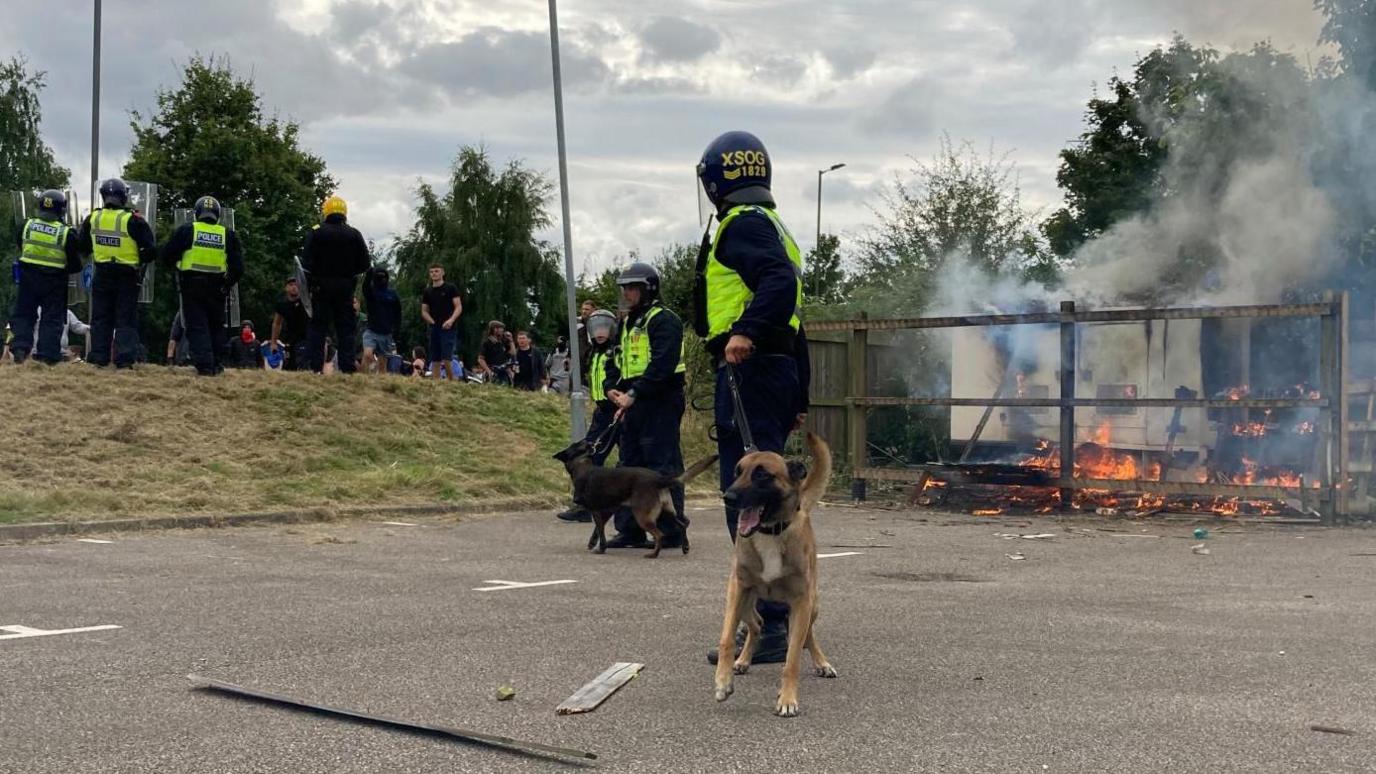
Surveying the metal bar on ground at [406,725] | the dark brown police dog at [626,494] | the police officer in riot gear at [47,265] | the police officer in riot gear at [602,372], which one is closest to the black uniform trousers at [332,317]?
the police officer in riot gear at [47,265]

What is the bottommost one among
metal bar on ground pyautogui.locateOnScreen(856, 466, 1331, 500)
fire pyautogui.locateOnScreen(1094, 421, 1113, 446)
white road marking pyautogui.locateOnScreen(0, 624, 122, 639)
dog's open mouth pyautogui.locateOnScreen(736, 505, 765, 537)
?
white road marking pyautogui.locateOnScreen(0, 624, 122, 639)

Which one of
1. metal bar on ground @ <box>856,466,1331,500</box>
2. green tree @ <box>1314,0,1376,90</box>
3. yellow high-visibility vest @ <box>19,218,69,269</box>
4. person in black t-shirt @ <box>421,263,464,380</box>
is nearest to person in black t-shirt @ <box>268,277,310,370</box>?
person in black t-shirt @ <box>421,263,464,380</box>

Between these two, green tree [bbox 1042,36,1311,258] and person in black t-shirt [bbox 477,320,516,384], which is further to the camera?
person in black t-shirt [bbox 477,320,516,384]

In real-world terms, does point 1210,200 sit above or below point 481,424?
above

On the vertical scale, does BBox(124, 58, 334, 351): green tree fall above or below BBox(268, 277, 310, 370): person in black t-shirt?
above

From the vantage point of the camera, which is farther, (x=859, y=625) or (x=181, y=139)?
(x=181, y=139)

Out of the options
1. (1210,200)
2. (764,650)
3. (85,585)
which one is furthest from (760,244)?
(1210,200)

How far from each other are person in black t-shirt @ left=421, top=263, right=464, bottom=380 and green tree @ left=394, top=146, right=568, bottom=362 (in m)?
35.8

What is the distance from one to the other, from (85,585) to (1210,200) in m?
21.2

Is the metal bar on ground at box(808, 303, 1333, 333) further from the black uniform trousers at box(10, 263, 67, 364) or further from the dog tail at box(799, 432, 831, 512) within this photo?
the dog tail at box(799, 432, 831, 512)

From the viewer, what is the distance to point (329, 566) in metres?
9.77

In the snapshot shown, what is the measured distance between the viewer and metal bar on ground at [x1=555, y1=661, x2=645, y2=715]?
5.12m

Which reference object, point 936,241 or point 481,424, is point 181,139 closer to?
point 936,241

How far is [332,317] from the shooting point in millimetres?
17547
